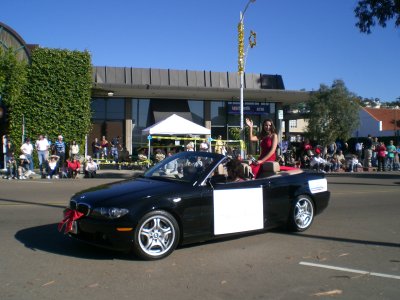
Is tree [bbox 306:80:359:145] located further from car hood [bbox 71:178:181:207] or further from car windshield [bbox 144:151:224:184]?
car hood [bbox 71:178:181:207]

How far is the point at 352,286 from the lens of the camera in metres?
4.72

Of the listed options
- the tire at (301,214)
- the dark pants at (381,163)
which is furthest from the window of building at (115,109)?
the tire at (301,214)

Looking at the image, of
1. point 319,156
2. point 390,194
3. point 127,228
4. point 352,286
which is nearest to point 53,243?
point 127,228

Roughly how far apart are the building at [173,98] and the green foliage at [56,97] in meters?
2.52

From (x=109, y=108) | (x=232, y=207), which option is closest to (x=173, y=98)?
(x=109, y=108)

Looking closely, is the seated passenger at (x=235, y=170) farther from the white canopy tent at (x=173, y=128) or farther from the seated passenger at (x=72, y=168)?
the white canopy tent at (x=173, y=128)

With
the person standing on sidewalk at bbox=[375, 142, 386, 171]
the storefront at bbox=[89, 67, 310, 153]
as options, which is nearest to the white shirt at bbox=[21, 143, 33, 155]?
the storefront at bbox=[89, 67, 310, 153]

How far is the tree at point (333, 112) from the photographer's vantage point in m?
38.0

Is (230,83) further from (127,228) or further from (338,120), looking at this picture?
(127,228)

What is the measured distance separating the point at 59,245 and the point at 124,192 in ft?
4.47

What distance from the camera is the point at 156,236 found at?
18.2ft

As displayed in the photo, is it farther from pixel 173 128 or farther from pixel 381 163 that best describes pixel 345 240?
pixel 381 163

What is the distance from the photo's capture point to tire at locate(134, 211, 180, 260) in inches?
214

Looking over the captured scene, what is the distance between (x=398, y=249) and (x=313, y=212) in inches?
61.8
